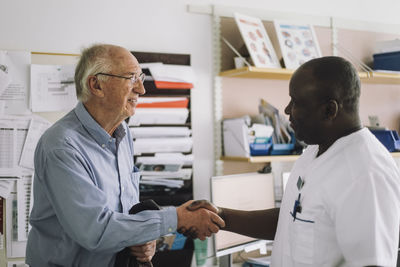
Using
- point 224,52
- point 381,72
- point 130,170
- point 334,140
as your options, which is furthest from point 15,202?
point 381,72

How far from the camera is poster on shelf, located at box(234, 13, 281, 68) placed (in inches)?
102

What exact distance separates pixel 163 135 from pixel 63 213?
1203mm

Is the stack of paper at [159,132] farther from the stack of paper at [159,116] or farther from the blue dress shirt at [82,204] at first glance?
the blue dress shirt at [82,204]

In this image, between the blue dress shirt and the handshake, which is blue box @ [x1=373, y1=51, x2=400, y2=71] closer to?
the handshake

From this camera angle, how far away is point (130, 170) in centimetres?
182

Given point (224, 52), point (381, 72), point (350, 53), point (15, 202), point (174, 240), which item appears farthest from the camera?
point (350, 53)

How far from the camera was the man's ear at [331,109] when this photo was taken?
3.82 feet

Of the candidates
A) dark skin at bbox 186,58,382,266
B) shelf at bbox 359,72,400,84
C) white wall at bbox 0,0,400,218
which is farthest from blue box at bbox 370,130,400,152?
dark skin at bbox 186,58,382,266

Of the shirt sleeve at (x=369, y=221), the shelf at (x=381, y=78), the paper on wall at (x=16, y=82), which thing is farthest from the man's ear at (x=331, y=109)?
the shelf at (x=381, y=78)

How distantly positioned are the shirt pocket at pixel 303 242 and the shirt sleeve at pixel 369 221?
0.33 feet

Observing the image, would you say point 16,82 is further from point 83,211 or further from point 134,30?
point 83,211

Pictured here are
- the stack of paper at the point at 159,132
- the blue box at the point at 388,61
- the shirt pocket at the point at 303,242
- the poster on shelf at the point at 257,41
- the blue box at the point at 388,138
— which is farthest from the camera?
the blue box at the point at 388,61

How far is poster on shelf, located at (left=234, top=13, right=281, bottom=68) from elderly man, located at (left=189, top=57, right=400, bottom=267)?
4.47 ft

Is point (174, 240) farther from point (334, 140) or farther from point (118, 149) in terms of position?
point (334, 140)
